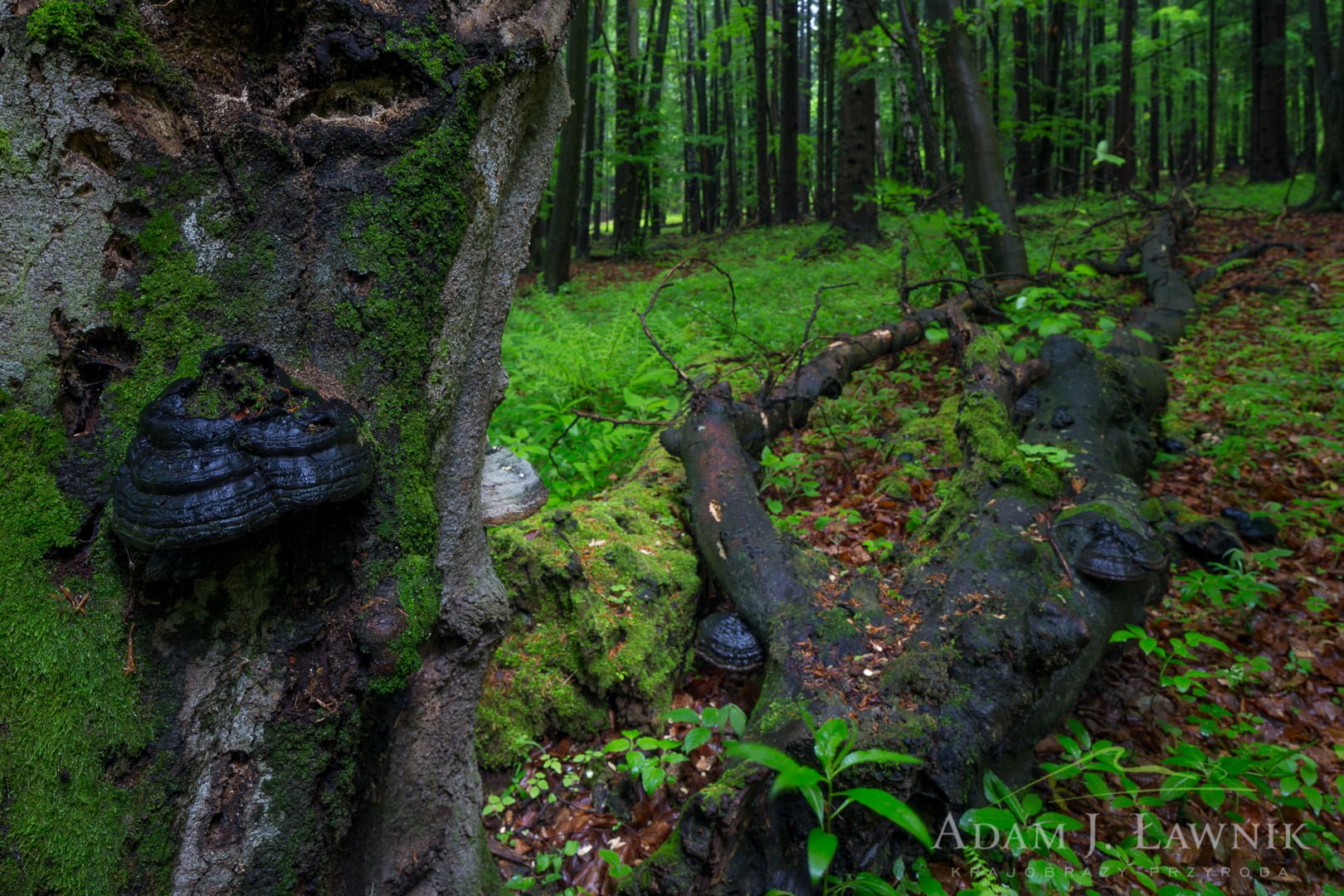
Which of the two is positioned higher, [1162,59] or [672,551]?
[1162,59]

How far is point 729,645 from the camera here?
9.81 feet

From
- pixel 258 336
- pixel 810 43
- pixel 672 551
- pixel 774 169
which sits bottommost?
pixel 672 551

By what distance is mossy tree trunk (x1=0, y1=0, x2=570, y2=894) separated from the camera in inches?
50.3

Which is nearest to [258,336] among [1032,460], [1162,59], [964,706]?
[964,706]

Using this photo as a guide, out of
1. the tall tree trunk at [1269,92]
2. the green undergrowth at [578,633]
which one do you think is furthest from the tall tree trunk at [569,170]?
the tall tree trunk at [1269,92]

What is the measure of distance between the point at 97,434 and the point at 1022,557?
9.93ft

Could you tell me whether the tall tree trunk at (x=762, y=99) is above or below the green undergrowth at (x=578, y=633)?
above

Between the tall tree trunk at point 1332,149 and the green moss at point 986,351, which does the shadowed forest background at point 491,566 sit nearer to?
the green moss at point 986,351

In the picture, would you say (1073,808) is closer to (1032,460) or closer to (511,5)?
(1032,460)

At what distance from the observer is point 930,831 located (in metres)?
2.27

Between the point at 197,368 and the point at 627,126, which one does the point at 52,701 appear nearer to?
the point at 197,368

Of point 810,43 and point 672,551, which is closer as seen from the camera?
point 672,551

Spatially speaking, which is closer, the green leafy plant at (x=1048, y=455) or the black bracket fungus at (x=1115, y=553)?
the black bracket fungus at (x=1115, y=553)

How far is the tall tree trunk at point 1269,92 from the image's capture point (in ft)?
54.1
